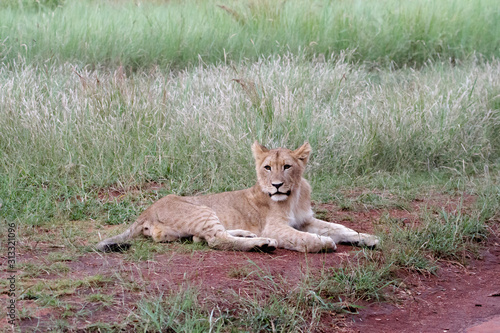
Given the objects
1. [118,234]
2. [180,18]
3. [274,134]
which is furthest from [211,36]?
[118,234]

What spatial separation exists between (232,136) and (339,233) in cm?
202

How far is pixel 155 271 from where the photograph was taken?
4.25 metres

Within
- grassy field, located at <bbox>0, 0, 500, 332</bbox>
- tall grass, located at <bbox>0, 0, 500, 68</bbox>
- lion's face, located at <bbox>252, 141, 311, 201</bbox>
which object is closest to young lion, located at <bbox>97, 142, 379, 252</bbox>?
lion's face, located at <bbox>252, 141, 311, 201</bbox>

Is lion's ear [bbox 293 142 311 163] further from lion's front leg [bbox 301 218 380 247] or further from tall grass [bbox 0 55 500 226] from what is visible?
tall grass [bbox 0 55 500 226]

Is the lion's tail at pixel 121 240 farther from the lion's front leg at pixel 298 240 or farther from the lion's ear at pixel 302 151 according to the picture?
the lion's ear at pixel 302 151

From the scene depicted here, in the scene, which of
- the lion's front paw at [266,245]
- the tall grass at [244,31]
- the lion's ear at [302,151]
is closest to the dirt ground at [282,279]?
the lion's front paw at [266,245]

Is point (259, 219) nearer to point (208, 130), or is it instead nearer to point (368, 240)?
point (368, 240)

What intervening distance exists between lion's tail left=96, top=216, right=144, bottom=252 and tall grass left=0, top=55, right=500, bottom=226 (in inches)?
35.7

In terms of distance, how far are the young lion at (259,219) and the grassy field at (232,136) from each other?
23cm

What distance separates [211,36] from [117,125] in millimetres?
4329

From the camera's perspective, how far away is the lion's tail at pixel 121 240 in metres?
4.62

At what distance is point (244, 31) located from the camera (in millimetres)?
11242

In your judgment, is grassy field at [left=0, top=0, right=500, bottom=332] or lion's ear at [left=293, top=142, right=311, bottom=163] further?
lion's ear at [left=293, top=142, right=311, bottom=163]

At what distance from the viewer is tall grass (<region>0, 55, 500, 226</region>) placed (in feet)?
21.1
